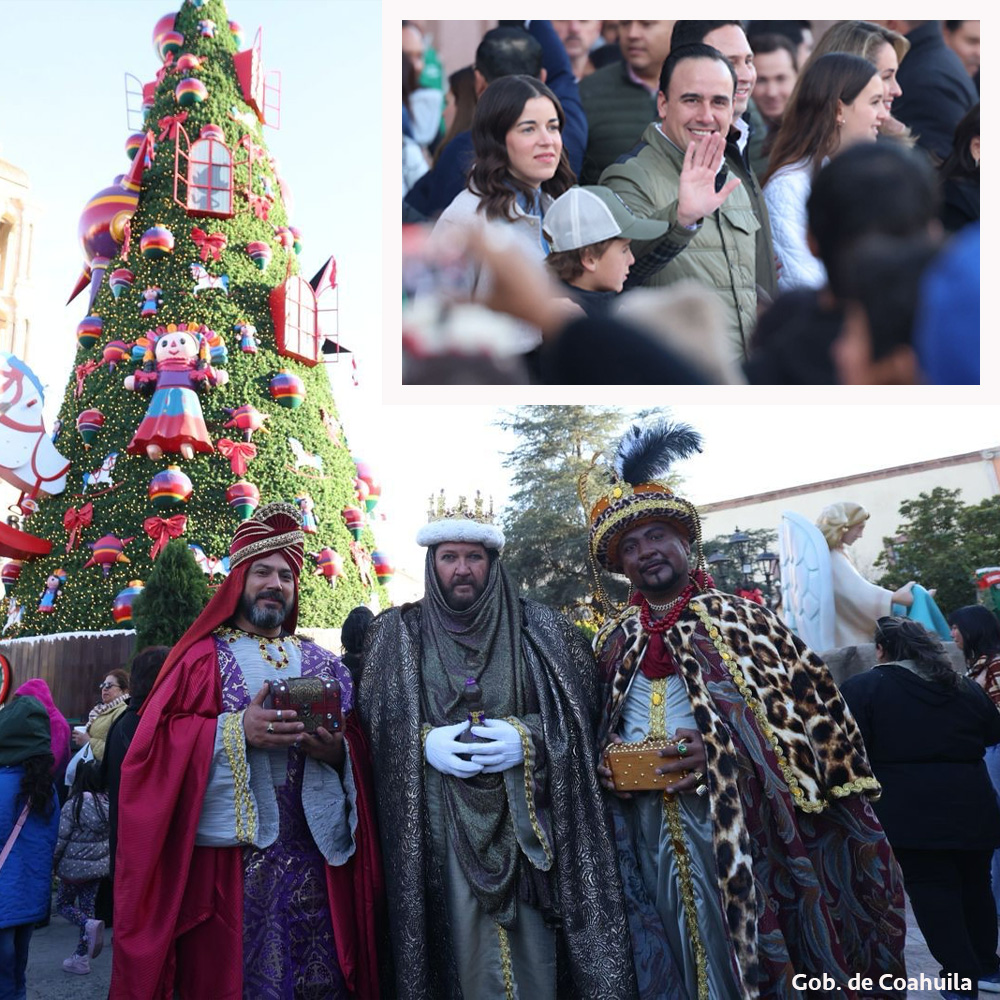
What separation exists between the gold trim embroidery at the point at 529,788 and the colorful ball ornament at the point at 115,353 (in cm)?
962

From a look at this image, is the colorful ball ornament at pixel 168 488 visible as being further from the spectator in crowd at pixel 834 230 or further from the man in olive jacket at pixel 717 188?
the spectator in crowd at pixel 834 230

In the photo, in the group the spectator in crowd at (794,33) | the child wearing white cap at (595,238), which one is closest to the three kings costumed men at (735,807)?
the child wearing white cap at (595,238)

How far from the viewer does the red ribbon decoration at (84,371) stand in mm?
11883

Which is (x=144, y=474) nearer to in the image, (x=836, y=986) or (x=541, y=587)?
(x=836, y=986)

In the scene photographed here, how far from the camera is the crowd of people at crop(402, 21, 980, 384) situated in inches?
281

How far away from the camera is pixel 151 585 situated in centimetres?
887

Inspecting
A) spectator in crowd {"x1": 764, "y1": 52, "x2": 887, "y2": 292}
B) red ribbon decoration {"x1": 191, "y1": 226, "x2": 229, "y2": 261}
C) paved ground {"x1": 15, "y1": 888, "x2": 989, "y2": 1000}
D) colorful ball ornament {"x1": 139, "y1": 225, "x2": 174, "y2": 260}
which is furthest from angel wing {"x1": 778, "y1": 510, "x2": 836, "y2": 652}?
colorful ball ornament {"x1": 139, "y1": 225, "x2": 174, "y2": 260}

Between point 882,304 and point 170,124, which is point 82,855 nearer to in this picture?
point 882,304

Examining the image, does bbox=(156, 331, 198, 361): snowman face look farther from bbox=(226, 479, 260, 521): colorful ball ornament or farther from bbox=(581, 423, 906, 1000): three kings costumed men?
bbox=(581, 423, 906, 1000): three kings costumed men

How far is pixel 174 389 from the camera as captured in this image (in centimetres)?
1098

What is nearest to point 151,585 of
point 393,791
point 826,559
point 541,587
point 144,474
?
point 144,474

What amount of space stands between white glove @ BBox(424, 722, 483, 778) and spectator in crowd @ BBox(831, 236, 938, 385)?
5335mm

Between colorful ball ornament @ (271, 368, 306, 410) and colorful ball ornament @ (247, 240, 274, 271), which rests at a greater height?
colorful ball ornament @ (247, 240, 274, 271)

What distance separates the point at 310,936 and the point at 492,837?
30.0 inches
